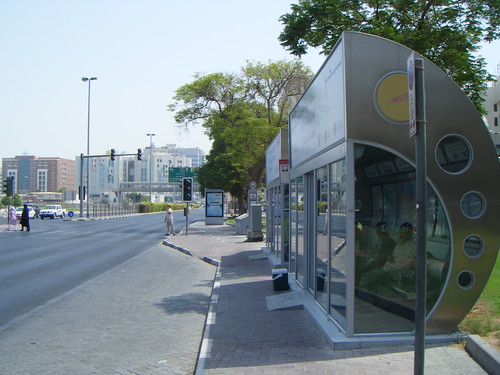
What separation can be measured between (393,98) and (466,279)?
2.32 metres

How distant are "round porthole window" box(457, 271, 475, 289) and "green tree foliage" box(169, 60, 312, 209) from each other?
2212 centimetres

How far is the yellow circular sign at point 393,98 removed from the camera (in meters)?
5.98

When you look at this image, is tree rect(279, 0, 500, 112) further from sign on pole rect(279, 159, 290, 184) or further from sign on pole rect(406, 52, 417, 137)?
sign on pole rect(406, 52, 417, 137)

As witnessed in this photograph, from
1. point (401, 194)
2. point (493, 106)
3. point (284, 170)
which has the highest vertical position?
point (493, 106)

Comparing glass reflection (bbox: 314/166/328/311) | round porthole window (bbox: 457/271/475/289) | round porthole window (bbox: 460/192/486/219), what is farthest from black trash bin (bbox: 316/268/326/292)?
round porthole window (bbox: 460/192/486/219)

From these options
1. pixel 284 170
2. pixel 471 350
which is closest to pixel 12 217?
pixel 284 170

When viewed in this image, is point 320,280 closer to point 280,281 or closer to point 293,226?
point 280,281

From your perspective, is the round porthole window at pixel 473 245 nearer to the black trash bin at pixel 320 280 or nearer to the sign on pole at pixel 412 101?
the black trash bin at pixel 320 280

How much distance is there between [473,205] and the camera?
19.8 feet

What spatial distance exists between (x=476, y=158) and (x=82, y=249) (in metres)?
16.8

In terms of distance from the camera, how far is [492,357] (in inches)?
184

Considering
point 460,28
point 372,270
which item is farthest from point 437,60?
point 372,270

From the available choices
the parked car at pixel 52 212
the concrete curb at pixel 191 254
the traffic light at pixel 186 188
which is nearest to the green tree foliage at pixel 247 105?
the traffic light at pixel 186 188

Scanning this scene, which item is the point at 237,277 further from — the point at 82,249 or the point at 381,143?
the point at 82,249
